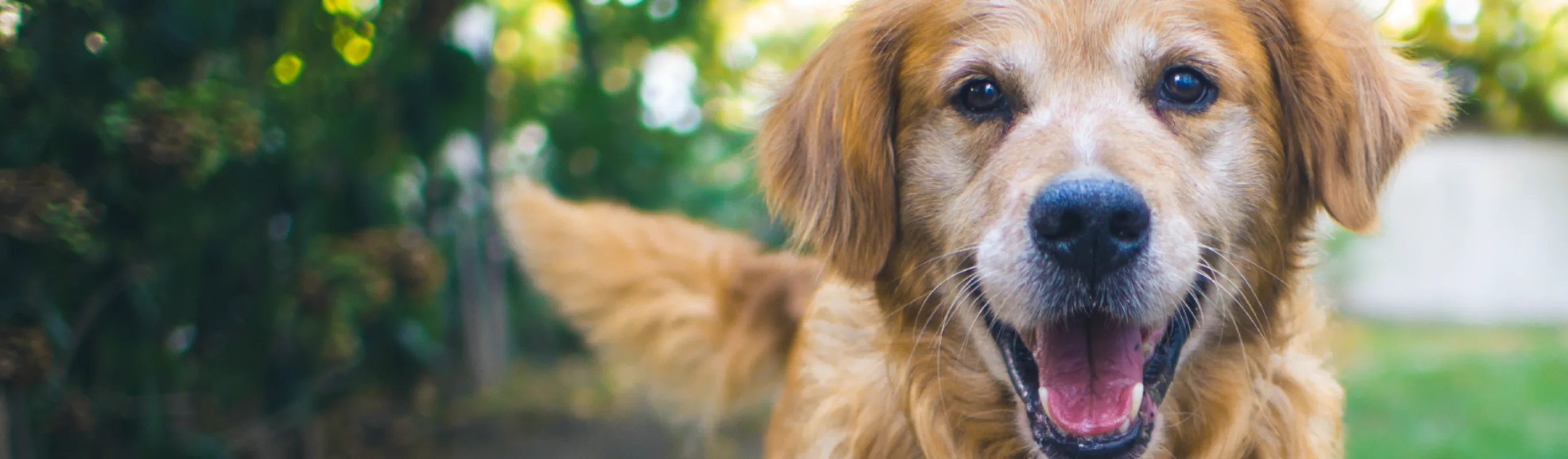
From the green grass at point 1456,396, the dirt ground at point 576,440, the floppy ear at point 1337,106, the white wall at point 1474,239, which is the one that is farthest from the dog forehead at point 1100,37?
the white wall at point 1474,239

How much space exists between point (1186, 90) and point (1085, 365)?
0.60 meters

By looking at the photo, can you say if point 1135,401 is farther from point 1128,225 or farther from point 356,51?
point 356,51

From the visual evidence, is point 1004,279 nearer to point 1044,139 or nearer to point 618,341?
point 1044,139

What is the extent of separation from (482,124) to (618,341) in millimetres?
1083

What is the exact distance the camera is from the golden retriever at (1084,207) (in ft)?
6.61

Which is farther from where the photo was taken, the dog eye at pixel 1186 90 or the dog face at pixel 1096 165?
the dog eye at pixel 1186 90

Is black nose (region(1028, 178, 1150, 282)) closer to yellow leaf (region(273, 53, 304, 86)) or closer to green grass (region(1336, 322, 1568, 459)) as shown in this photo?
green grass (region(1336, 322, 1568, 459))

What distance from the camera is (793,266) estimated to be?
3748 mm

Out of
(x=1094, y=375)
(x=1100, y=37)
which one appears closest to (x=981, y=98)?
→ (x=1100, y=37)

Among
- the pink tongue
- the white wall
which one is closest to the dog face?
the pink tongue

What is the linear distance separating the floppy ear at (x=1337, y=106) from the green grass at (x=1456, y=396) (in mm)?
1259

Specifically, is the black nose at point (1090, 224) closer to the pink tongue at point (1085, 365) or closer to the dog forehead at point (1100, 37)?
the pink tongue at point (1085, 365)

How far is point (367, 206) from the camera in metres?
3.61

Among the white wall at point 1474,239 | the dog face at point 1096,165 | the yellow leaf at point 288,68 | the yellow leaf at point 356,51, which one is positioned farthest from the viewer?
the white wall at point 1474,239
